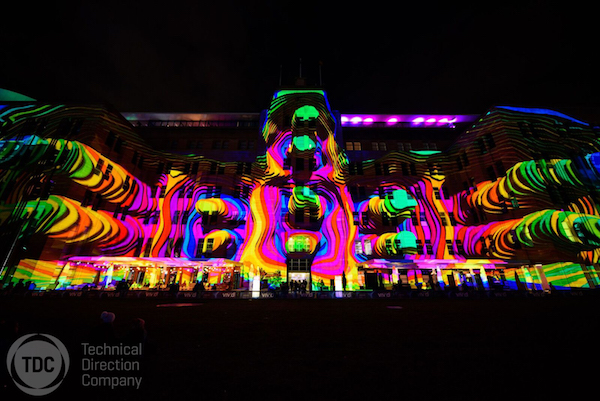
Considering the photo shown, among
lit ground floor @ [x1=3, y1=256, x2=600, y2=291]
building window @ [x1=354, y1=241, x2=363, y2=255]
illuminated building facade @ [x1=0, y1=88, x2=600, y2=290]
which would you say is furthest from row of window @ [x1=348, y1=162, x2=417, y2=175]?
lit ground floor @ [x1=3, y1=256, x2=600, y2=291]

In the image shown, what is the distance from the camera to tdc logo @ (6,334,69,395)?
429 centimetres

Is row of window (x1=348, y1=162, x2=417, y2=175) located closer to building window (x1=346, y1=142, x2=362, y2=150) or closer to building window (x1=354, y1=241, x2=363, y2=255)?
building window (x1=346, y1=142, x2=362, y2=150)

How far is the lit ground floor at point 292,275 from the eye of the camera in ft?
90.9

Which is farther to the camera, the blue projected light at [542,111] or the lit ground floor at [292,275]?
the blue projected light at [542,111]

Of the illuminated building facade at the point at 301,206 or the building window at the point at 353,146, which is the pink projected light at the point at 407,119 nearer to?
the building window at the point at 353,146

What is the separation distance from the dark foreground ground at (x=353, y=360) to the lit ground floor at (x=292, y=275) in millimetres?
18986

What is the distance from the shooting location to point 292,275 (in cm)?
3016

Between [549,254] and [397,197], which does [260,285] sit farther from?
[549,254]

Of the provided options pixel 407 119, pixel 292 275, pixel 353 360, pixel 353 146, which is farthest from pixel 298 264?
pixel 407 119

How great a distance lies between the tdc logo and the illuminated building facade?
985 inches

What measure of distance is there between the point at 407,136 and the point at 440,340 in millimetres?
44452

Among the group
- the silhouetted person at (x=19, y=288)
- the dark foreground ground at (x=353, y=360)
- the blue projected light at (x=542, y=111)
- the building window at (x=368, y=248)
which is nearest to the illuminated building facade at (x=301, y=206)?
the building window at (x=368, y=248)

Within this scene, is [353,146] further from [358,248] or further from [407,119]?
[358,248]

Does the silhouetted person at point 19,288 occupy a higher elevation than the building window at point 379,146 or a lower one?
lower
